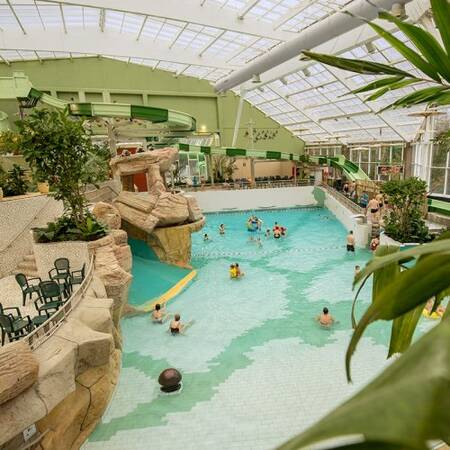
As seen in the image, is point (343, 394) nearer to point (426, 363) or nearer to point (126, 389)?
point (126, 389)

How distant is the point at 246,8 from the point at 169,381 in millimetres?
11974

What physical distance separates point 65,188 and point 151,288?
3943 mm

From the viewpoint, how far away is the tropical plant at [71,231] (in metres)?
7.66

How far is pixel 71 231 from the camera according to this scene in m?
7.78

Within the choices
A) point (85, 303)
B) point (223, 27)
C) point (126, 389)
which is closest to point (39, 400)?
point (85, 303)

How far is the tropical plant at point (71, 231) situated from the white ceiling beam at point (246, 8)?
914 centimetres

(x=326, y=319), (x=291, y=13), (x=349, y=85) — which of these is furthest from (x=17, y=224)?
(x=349, y=85)

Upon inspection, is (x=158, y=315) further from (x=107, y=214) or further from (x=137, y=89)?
(x=137, y=89)

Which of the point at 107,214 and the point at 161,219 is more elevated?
the point at 107,214

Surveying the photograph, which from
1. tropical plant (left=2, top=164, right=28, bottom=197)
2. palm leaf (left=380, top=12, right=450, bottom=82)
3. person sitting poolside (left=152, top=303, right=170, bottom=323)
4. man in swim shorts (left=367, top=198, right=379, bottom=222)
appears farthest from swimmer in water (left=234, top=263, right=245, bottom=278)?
palm leaf (left=380, top=12, right=450, bottom=82)

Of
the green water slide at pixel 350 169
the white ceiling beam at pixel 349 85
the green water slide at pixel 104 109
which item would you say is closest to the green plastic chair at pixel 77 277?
the green water slide at pixel 104 109

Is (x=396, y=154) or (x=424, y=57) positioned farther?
(x=396, y=154)

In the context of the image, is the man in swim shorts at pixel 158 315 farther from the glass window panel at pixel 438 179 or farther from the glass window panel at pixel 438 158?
the glass window panel at pixel 438 158

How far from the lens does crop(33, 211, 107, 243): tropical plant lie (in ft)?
25.1
